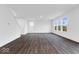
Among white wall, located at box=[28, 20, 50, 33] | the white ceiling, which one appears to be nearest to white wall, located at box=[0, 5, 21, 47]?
the white ceiling

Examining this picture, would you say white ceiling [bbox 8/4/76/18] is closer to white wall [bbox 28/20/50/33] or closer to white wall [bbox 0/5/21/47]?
white wall [bbox 0/5/21/47]

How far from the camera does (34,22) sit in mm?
18141

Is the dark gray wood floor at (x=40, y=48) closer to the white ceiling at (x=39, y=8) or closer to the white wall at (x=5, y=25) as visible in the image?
the white wall at (x=5, y=25)

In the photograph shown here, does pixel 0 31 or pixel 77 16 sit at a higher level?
pixel 77 16

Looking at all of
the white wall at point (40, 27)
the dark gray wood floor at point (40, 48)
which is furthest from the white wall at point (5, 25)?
the white wall at point (40, 27)

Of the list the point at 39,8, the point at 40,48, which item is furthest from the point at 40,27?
the point at 40,48

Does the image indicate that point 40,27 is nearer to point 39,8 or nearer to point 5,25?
point 39,8

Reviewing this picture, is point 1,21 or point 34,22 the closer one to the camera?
point 1,21
